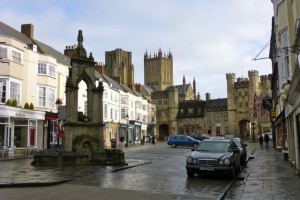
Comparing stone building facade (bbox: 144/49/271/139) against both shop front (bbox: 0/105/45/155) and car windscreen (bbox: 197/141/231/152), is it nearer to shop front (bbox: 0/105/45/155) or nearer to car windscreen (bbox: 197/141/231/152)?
shop front (bbox: 0/105/45/155)

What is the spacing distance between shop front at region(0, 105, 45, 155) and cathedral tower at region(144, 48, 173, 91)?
4548 inches

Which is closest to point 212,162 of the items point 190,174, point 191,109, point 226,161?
point 226,161

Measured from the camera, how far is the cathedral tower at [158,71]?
150 metres

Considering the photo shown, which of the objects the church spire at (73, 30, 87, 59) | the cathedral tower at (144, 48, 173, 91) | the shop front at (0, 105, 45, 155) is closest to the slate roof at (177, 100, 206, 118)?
the cathedral tower at (144, 48, 173, 91)

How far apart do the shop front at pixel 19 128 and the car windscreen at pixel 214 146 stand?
62.9ft

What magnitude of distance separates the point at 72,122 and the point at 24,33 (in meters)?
24.2

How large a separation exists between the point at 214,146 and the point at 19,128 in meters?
22.3

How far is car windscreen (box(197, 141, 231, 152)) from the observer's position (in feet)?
52.1

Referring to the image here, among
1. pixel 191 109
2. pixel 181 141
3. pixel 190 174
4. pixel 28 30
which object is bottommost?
pixel 190 174

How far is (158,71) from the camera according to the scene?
150500mm

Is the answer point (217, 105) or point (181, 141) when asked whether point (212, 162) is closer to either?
point (181, 141)

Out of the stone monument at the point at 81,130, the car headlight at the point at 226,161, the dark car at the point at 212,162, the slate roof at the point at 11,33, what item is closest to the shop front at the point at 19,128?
the slate roof at the point at 11,33

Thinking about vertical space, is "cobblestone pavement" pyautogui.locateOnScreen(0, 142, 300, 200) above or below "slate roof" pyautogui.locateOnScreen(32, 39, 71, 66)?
below

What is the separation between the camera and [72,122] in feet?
65.6
